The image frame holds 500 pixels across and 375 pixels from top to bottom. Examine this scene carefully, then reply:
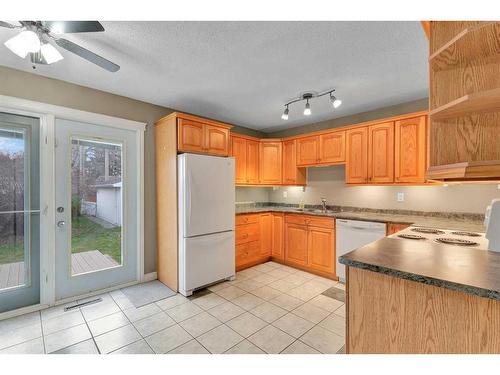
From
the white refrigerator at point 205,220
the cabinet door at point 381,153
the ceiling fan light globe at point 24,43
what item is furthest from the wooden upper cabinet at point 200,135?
the cabinet door at point 381,153

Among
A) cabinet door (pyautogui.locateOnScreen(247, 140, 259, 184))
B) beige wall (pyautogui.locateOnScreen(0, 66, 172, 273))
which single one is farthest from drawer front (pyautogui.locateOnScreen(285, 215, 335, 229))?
beige wall (pyautogui.locateOnScreen(0, 66, 172, 273))

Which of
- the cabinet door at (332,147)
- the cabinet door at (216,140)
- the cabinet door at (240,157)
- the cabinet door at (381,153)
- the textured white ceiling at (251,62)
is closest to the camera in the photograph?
the textured white ceiling at (251,62)

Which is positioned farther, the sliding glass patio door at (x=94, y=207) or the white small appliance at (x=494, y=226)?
the sliding glass patio door at (x=94, y=207)

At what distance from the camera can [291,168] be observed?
13.8ft

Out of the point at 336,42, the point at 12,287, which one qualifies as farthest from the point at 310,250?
the point at 12,287

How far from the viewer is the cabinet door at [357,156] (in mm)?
3318

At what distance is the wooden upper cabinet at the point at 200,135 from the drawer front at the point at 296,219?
143 cm

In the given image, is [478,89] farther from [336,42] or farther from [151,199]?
[151,199]

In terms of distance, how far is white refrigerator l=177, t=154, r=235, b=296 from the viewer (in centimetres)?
282

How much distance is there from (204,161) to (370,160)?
7.35ft

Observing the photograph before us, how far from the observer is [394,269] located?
43.9 inches

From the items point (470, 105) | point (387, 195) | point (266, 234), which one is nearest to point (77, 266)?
point (266, 234)

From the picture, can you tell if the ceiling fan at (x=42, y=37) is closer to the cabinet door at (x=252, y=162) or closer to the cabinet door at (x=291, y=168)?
the cabinet door at (x=252, y=162)

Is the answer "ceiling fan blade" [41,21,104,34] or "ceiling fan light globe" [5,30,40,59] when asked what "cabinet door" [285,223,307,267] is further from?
"ceiling fan light globe" [5,30,40,59]
